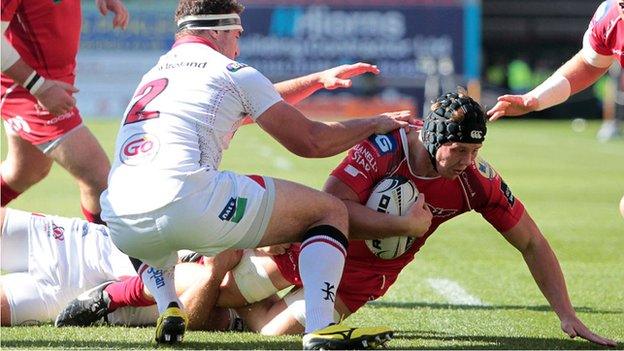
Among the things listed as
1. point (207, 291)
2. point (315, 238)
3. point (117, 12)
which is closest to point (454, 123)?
point (315, 238)

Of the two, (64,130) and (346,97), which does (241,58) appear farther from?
(64,130)

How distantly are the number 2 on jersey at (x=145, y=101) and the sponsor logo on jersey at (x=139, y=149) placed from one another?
11cm

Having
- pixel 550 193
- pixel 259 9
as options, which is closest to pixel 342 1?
pixel 259 9

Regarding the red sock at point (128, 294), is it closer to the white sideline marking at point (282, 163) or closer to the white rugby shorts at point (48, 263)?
the white rugby shorts at point (48, 263)

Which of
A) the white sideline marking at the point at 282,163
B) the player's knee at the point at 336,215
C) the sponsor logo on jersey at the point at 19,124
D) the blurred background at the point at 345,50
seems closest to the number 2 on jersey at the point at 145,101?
the player's knee at the point at 336,215

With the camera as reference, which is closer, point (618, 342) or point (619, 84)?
point (618, 342)

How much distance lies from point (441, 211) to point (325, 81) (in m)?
0.92

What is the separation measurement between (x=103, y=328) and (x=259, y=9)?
28.3 meters

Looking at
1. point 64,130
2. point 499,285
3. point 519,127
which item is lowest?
point 519,127

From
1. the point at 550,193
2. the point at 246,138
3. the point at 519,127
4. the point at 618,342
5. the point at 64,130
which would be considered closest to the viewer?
the point at 618,342

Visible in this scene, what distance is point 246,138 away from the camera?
2411 cm

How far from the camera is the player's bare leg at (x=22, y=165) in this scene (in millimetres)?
7273

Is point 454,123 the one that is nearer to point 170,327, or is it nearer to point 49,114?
point 170,327

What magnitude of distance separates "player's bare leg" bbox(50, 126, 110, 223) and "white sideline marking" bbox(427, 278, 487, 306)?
2.25 metres
